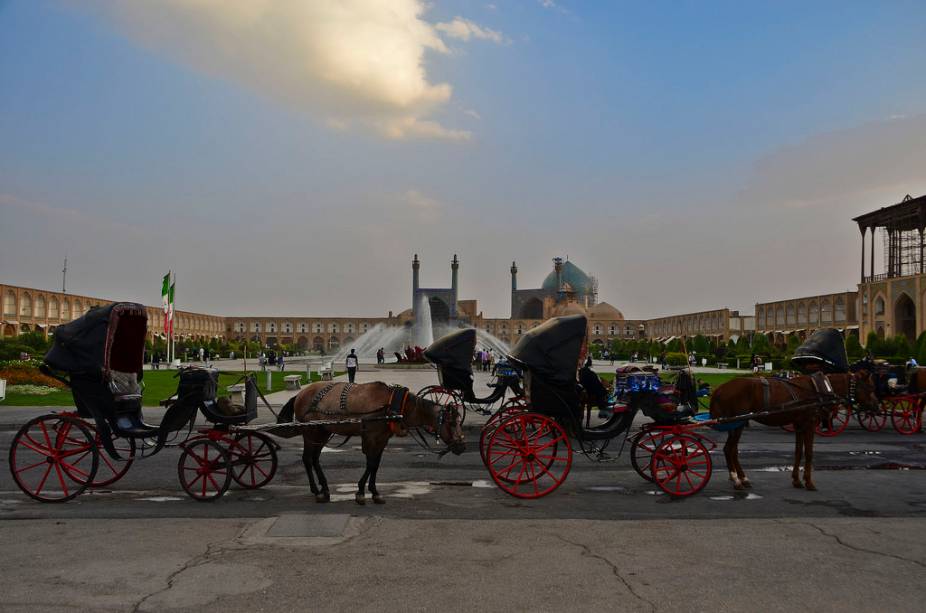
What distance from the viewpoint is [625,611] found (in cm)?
407

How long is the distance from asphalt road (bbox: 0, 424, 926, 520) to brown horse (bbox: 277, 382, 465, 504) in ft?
1.29

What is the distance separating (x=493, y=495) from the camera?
739 cm

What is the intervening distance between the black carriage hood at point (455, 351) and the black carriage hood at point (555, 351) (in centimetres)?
329

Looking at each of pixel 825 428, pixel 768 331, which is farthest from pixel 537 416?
pixel 768 331

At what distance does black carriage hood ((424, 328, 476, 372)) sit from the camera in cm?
1123

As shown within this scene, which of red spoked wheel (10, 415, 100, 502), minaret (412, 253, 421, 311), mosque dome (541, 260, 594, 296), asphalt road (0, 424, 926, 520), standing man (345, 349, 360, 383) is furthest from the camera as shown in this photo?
mosque dome (541, 260, 594, 296)

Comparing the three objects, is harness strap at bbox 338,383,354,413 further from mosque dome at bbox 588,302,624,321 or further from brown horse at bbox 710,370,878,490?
mosque dome at bbox 588,302,624,321

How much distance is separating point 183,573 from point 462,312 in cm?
9367

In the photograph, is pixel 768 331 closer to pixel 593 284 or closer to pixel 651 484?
pixel 593 284

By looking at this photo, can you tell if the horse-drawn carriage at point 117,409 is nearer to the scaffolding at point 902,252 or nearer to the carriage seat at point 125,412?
the carriage seat at point 125,412

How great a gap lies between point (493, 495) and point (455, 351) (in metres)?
4.09

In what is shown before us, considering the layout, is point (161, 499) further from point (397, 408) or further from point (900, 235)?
point (900, 235)

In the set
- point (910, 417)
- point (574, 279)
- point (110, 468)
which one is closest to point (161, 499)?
point (110, 468)

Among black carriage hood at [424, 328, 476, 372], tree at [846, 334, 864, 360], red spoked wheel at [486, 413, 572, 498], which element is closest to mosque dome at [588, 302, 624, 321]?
tree at [846, 334, 864, 360]
